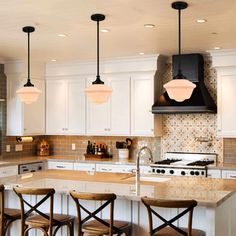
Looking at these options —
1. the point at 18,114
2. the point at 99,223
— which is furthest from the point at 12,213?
the point at 18,114

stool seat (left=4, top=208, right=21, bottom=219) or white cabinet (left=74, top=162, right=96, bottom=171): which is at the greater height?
white cabinet (left=74, top=162, right=96, bottom=171)

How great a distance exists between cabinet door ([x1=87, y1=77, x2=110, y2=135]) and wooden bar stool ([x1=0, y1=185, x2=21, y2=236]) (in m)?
2.96

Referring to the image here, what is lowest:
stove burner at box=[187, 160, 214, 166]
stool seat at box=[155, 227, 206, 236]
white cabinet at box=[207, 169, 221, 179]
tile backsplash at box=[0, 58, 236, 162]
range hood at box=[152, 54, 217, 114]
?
stool seat at box=[155, 227, 206, 236]

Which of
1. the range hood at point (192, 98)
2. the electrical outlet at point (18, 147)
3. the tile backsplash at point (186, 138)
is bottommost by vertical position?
the electrical outlet at point (18, 147)

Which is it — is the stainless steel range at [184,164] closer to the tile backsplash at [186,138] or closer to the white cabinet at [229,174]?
the tile backsplash at [186,138]

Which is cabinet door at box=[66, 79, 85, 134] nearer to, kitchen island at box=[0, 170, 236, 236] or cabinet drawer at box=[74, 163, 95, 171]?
cabinet drawer at box=[74, 163, 95, 171]

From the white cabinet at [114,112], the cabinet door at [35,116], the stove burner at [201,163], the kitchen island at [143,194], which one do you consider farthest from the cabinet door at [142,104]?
the kitchen island at [143,194]

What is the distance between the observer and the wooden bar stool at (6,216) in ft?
12.6

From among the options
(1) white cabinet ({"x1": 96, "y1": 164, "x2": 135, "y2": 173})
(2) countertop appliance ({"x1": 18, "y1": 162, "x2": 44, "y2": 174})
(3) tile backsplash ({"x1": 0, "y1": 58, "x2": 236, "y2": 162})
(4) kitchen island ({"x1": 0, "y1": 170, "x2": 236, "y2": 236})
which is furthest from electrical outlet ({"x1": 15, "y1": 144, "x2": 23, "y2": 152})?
(4) kitchen island ({"x1": 0, "y1": 170, "x2": 236, "y2": 236})

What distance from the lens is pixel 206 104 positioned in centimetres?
610

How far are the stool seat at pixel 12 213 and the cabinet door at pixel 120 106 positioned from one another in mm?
2914

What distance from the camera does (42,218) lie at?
3795 mm

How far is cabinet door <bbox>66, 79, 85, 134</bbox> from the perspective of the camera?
23.6 feet

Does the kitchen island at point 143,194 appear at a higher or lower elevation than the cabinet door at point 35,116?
lower
